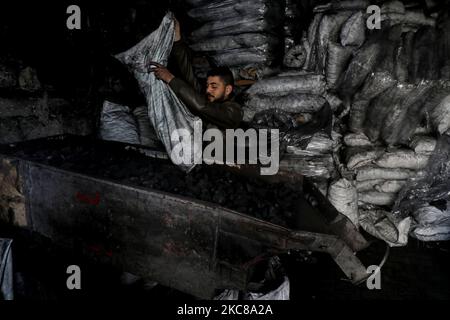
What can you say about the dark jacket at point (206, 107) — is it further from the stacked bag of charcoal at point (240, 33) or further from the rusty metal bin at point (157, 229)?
the rusty metal bin at point (157, 229)

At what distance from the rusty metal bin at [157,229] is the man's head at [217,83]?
4.40 feet

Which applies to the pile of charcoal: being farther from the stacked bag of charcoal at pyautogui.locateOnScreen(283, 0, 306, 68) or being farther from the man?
the stacked bag of charcoal at pyautogui.locateOnScreen(283, 0, 306, 68)

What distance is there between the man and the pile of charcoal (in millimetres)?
482

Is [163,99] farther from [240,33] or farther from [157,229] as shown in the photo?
[240,33]

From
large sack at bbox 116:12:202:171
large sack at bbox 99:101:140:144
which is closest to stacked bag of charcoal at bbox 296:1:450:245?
large sack at bbox 116:12:202:171

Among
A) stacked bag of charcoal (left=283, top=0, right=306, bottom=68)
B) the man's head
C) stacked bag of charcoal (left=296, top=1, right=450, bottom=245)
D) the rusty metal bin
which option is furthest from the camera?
stacked bag of charcoal (left=283, top=0, right=306, bottom=68)

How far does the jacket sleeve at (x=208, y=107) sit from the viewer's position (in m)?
2.70

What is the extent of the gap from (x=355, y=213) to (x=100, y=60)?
3.78 meters

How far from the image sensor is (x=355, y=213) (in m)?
3.38

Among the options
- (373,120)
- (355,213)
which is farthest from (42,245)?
(373,120)

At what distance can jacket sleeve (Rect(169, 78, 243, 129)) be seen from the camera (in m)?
2.70

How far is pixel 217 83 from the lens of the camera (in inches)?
120

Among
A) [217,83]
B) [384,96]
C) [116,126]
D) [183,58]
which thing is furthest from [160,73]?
[384,96]

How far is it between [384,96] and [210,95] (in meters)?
1.86
